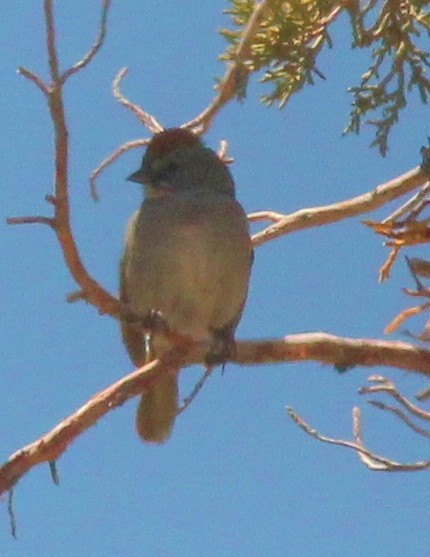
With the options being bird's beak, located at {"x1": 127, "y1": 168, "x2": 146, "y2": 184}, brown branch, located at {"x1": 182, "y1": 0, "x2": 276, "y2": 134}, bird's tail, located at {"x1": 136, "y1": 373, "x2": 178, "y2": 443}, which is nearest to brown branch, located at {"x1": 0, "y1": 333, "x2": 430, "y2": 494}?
brown branch, located at {"x1": 182, "y1": 0, "x2": 276, "y2": 134}

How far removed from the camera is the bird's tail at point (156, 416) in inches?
146

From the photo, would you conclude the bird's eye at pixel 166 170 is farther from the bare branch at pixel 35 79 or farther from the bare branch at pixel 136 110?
the bare branch at pixel 35 79

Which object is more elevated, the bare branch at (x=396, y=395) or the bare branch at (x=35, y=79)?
the bare branch at (x=35, y=79)

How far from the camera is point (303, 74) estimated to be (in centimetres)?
293

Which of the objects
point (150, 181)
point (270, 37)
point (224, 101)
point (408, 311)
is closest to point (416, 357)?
point (408, 311)

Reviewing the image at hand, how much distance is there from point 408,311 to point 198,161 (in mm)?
1614

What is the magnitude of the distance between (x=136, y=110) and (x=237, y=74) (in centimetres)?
83

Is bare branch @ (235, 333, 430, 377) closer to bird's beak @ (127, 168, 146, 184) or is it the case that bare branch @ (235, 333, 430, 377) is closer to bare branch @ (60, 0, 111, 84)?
bare branch @ (60, 0, 111, 84)

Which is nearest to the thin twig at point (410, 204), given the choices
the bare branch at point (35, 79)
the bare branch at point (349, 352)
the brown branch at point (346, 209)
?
the brown branch at point (346, 209)

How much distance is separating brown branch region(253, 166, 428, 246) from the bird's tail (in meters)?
0.72

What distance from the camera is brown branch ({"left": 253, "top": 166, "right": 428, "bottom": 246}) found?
3150mm

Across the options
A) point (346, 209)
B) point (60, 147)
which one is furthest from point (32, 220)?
point (346, 209)

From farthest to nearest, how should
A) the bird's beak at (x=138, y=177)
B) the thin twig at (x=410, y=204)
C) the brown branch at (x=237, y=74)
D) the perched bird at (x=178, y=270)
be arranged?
the bird's beak at (x=138, y=177)
the perched bird at (x=178, y=270)
the thin twig at (x=410, y=204)
the brown branch at (x=237, y=74)

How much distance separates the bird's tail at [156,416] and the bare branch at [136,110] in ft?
2.96
